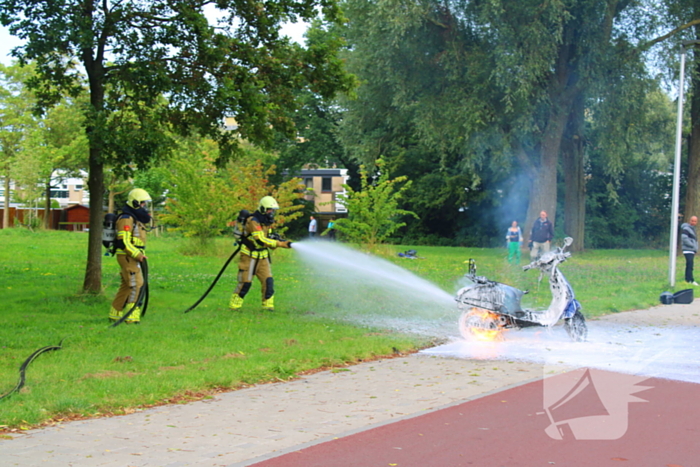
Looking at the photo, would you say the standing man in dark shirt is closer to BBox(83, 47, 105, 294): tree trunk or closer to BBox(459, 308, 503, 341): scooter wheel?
BBox(459, 308, 503, 341): scooter wheel

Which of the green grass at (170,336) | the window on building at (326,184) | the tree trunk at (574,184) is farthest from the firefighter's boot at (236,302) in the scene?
the window on building at (326,184)

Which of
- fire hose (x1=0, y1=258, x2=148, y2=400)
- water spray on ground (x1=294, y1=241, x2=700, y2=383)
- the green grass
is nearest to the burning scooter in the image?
water spray on ground (x1=294, y1=241, x2=700, y2=383)

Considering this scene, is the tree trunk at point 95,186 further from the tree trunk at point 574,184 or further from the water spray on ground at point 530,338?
the tree trunk at point 574,184

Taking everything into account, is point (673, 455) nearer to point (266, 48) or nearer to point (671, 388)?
point (671, 388)

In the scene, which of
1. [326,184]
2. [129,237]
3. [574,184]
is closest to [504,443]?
[129,237]

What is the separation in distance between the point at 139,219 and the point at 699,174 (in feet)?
85.9

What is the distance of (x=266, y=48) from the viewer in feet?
45.5

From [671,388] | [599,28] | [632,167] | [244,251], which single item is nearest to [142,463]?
[671,388]

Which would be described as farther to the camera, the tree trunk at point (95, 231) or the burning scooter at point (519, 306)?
the tree trunk at point (95, 231)

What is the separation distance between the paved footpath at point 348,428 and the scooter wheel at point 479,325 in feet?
7.61

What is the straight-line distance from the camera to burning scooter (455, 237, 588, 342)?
10.4 m

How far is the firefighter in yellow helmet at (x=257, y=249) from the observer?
41.5ft

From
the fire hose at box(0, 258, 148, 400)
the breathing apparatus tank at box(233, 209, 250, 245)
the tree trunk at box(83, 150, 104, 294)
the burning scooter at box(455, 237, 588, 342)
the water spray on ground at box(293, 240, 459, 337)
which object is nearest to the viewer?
the fire hose at box(0, 258, 148, 400)
